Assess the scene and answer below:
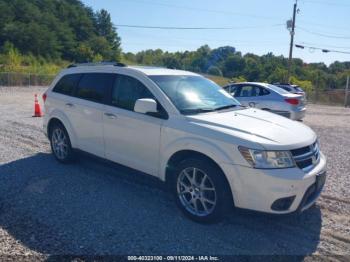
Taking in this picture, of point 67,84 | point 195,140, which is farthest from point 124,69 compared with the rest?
point 195,140

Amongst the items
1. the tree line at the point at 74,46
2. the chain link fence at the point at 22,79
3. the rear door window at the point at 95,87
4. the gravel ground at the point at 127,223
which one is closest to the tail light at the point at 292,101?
the gravel ground at the point at 127,223

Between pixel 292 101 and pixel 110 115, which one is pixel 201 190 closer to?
pixel 110 115

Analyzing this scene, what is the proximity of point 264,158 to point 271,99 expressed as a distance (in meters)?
8.21

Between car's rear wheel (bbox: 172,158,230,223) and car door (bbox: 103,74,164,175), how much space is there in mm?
475

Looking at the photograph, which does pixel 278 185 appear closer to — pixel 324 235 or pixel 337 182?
pixel 324 235

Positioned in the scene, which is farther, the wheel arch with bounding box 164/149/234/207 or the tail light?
the tail light

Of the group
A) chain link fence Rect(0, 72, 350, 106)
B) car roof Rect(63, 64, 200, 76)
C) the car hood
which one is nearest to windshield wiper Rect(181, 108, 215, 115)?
the car hood

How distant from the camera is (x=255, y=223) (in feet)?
13.0

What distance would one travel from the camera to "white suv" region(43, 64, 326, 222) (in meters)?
3.49


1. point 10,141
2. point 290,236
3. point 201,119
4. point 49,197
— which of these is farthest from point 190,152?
point 10,141

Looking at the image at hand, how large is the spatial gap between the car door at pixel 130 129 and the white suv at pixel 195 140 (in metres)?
0.01

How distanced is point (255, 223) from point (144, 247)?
4.64ft

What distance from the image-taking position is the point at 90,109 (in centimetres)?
524

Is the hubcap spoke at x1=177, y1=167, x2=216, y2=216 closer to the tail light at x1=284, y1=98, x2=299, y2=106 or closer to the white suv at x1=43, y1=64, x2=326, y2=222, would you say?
the white suv at x1=43, y1=64, x2=326, y2=222
